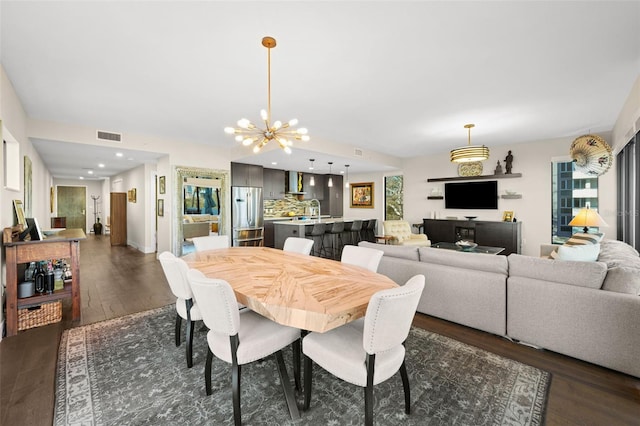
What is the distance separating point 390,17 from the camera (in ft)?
6.50

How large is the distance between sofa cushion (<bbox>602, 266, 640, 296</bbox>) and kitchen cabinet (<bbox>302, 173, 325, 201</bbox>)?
7607 millimetres

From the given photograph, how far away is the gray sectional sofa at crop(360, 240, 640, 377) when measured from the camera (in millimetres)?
2064

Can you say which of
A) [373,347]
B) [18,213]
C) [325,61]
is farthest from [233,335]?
[18,213]

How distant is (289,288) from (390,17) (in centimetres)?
201

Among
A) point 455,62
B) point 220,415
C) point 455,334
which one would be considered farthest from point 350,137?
point 220,415

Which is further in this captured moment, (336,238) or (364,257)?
(336,238)

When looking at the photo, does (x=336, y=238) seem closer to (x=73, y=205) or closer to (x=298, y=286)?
(x=298, y=286)

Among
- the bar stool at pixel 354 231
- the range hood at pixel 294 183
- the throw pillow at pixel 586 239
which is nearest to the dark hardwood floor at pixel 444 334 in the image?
the throw pillow at pixel 586 239

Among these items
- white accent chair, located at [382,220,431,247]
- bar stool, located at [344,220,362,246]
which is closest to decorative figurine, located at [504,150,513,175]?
white accent chair, located at [382,220,431,247]

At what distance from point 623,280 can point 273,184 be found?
7330 millimetres

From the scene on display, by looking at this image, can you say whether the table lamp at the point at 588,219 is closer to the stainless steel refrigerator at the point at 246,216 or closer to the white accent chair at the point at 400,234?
the white accent chair at the point at 400,234

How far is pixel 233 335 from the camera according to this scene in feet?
5.15

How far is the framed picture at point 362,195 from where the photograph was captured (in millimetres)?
9055

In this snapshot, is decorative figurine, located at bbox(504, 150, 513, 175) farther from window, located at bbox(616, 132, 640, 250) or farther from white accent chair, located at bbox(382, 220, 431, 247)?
white accent chair, located at bbox(382, 220, 431, 247)
